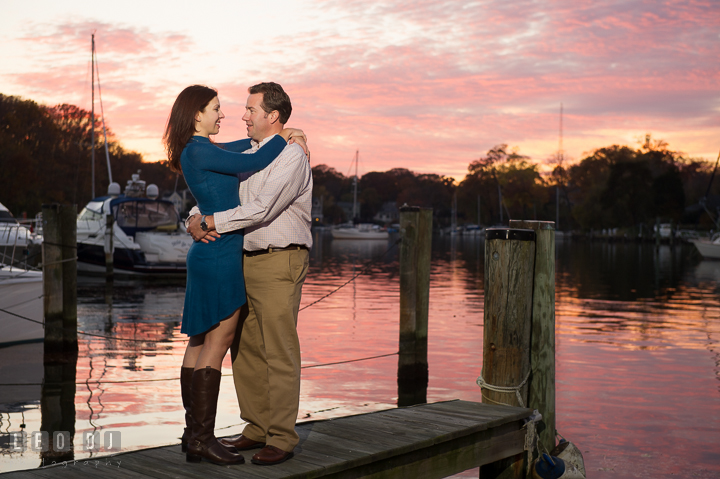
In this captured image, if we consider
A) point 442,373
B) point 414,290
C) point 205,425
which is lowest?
point 442,373

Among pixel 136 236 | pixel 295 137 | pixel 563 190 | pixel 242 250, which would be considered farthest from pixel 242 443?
pixel 563 190

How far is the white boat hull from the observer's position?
37.9 ft

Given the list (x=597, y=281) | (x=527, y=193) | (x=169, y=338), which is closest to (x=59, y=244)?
(x=169, y=338)

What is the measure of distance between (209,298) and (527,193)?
126852 millimetres

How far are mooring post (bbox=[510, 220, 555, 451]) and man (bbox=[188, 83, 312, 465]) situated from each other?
83.7 inches

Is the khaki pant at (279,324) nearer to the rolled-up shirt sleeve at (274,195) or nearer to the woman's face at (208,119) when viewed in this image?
the rolled-up shirt sleeve at (274,195)

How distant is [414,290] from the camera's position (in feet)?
30.5

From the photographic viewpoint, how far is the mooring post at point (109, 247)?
2428 centimetres

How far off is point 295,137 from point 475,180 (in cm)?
13481

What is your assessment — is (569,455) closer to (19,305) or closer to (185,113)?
(185,113)

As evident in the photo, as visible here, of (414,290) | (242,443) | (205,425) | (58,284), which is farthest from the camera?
(58,284)

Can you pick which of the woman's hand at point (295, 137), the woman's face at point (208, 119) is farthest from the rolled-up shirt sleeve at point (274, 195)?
the woman's face at point (208, 119)

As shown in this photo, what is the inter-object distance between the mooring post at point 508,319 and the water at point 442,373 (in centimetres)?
121

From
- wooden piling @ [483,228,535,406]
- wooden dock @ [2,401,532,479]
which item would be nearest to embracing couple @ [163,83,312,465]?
wooden dock @ [2,401,532,479]
